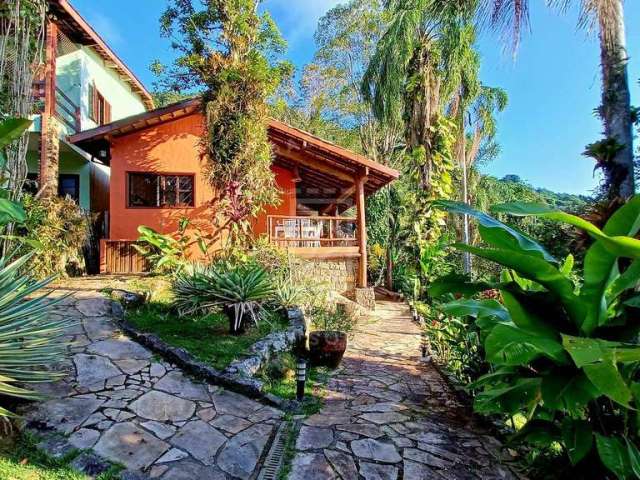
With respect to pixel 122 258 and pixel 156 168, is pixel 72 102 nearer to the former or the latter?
pixel 156 168

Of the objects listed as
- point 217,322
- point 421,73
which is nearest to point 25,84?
point 217,322

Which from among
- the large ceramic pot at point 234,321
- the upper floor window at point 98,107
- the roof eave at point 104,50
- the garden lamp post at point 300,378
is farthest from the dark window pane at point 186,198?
the garden lamp post at point 300,378

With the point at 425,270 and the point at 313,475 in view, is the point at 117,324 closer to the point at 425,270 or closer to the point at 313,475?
the point at 313,475

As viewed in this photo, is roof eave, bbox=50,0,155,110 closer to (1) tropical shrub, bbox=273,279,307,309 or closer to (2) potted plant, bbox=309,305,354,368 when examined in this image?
(1) tropical shrub, bbox=273,279,307,309

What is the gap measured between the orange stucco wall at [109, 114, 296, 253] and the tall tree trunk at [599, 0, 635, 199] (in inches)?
406

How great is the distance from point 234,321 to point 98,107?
13.2 meters

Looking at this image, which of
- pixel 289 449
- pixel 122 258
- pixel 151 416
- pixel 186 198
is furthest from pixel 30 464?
pixel 186 198

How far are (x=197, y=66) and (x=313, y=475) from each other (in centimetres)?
1029

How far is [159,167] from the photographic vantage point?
12570 millimetres

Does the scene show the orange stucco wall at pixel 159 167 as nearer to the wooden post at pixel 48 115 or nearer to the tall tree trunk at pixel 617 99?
the wooden post at pixel 48 115

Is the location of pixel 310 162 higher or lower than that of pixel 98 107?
lower

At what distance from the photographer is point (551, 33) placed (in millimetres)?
6254

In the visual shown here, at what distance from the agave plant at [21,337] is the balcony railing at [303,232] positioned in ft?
27.0

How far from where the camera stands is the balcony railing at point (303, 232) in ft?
40.1
